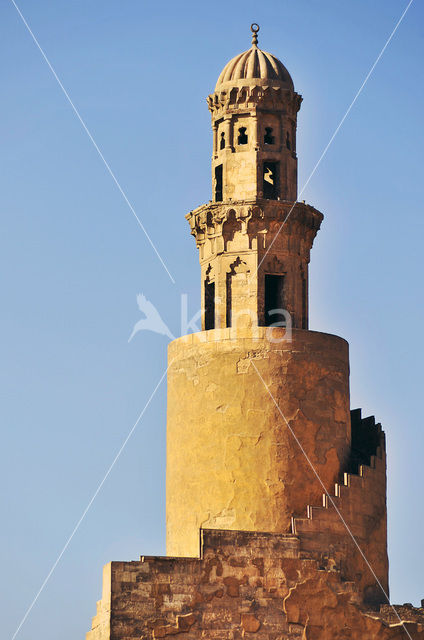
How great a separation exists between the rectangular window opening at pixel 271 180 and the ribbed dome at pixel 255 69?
1.86 metres

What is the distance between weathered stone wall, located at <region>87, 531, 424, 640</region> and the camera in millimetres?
36844

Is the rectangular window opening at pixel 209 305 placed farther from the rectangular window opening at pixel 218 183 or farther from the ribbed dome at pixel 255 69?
the ribbed dome at pixel 255 69

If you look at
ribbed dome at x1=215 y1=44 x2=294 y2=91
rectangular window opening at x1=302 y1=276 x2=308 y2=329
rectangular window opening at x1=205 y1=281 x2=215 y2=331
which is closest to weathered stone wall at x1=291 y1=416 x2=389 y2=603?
rectangular window opening at x1=302 y1=276 x2=308 y2=329

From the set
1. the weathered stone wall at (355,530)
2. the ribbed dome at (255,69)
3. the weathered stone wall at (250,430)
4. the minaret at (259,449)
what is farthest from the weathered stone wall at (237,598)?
the ribbed dome at (255,69)

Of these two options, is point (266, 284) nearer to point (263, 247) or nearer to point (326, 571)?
point (263, 247)

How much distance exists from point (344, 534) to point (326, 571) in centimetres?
113

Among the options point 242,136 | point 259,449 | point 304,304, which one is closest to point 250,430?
point 259,449

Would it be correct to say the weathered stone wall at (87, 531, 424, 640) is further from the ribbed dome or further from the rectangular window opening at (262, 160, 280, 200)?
the ribbed dome

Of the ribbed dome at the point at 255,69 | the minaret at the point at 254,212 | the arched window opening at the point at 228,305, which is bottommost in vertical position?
the arched window opening at the point at 228,305

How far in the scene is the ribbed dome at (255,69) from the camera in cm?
4212

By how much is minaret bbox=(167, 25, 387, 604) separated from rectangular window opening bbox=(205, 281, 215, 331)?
0.02m

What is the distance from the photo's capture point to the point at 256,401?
39.6 m

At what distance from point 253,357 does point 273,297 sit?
2.31 meters

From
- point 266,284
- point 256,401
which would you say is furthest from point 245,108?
point 256,401
